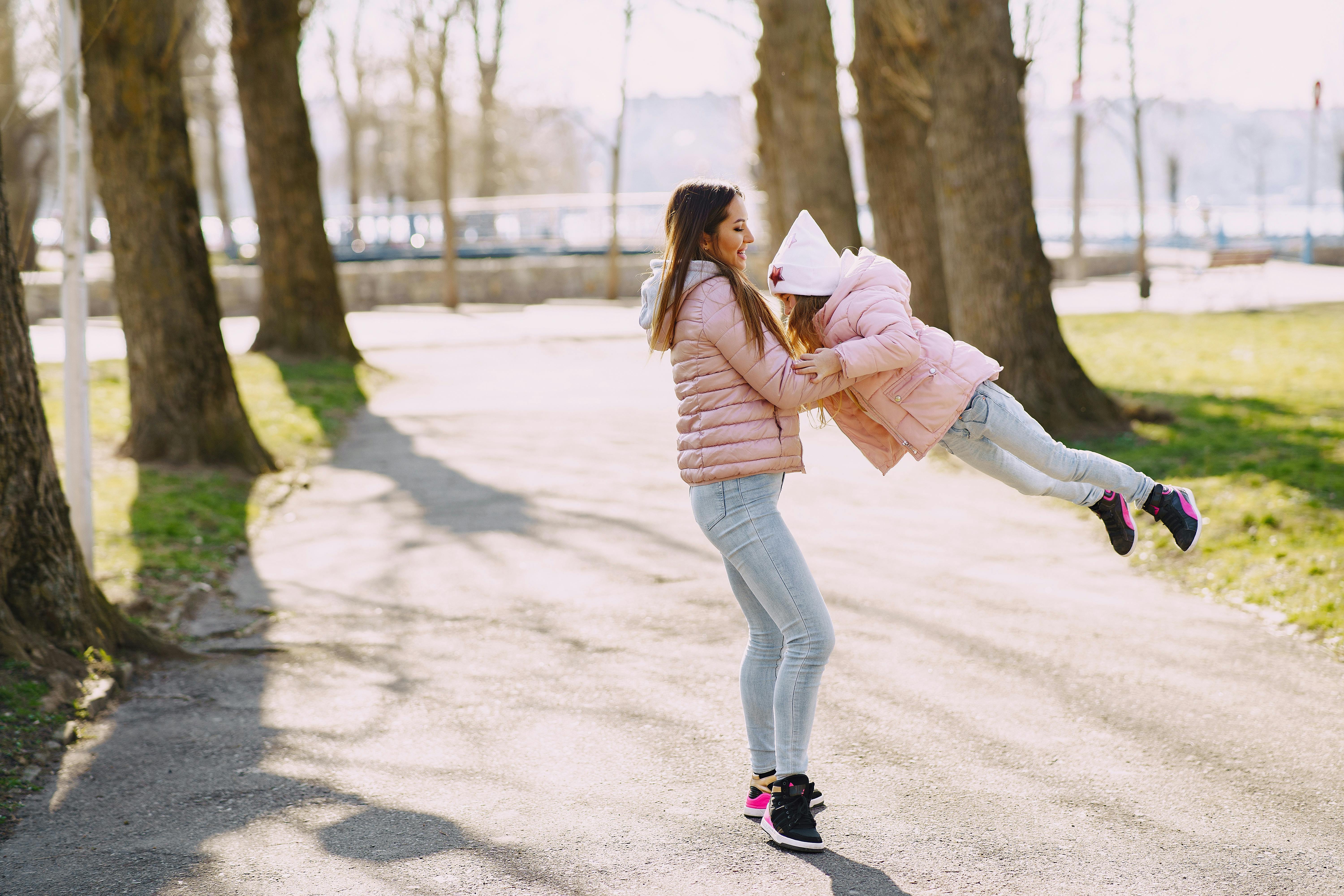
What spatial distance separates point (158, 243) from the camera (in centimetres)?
996

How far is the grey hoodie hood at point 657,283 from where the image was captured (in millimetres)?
3475

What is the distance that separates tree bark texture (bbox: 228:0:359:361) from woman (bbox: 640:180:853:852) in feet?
48.3

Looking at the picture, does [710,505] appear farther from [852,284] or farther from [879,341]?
[852,284]

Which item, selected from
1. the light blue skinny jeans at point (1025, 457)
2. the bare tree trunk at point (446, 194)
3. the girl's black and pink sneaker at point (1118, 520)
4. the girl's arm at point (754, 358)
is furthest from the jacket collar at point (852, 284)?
the bare tree trunk at point (446, 194)

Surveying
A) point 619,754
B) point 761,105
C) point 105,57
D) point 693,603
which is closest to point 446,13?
point 761,105

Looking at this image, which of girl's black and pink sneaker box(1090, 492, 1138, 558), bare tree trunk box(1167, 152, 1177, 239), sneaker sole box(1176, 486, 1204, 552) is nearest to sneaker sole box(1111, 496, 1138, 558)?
girl's black and pink sneaker box(1090, 492, 1138, 558)

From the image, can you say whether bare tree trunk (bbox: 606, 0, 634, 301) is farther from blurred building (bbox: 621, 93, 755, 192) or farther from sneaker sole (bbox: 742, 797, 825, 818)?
blurred building (bbox: 621, 93, 755, 192)

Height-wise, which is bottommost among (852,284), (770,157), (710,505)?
(710,505)

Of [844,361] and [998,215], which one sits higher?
[998,215]

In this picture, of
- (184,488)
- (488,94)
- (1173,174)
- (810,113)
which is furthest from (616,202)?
(1173,174)

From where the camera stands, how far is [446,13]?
1093 inches

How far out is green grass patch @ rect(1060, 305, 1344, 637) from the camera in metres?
6.36

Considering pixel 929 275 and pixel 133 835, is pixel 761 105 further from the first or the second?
pixel 133 835

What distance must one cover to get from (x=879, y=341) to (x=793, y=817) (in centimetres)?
139
